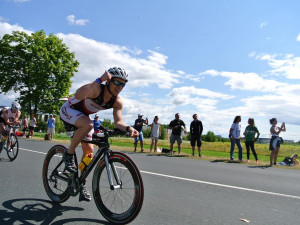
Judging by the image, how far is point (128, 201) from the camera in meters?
3.41

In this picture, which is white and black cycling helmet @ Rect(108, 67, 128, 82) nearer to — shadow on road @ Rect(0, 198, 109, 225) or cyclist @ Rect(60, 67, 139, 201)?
cyclist @ Rect(60, 67, 139, 201)

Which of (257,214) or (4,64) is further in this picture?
(4,64)

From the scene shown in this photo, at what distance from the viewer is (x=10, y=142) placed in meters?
9.34

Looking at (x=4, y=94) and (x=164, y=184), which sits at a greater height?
(x=4, y=94)

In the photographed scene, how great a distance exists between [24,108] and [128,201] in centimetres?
3667

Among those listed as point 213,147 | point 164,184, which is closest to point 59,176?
point 164,184

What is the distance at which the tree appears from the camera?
3575cm

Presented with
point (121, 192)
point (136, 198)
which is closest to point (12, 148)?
point (121, 192)

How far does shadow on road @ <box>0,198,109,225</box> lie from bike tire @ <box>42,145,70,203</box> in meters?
0.13

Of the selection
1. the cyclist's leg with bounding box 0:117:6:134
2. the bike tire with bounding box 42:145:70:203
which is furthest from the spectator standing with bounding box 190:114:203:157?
the bike tire with bounding box 42:145:70:203

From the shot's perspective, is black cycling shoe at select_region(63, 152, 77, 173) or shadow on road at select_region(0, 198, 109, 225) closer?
shadow on road at select_region(0, 198, 109, 225)

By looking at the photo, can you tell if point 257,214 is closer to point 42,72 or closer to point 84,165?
point 84,165

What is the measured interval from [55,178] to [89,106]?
133cm

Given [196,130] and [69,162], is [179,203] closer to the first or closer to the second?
[69,162]
